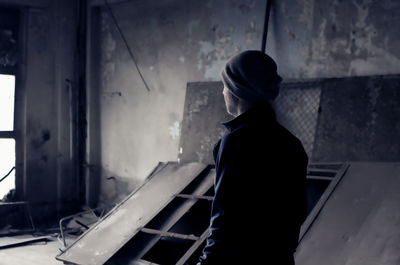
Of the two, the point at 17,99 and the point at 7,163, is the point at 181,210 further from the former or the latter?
the point at 17,99

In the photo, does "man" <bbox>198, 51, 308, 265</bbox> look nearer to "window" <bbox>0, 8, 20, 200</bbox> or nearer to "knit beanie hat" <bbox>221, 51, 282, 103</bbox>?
"knit beanie hat" <bbox>221, 51, 282, 103</bbox>

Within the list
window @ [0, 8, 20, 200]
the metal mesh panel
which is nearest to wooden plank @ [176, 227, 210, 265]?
the metal mesh panel

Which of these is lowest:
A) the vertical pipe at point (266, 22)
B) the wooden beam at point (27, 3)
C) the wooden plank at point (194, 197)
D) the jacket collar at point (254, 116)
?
the wooden plank at point (194, 197)

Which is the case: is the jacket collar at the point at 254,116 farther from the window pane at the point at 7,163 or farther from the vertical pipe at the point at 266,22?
the window pane at the point at 7,163

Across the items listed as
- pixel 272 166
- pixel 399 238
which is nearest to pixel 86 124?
pixel 399 238

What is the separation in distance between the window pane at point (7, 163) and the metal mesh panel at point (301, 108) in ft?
11.4

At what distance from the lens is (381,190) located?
3.17 metres

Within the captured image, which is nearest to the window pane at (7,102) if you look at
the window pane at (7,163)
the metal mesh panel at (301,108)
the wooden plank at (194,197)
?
the window pane at (7,163)

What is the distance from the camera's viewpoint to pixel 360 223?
302cm

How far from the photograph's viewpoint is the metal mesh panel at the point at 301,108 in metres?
3.90

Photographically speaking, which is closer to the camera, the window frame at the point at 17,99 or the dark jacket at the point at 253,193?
the dark jacket at the point at 253,193

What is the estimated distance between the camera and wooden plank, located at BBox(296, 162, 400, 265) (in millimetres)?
2795

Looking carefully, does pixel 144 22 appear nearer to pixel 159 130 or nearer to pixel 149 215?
pixel 159 130

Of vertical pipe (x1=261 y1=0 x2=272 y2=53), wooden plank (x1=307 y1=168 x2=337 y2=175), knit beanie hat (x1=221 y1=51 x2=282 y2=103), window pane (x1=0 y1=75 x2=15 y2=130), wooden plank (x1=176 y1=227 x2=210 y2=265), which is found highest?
vertical pipe (x1=261 y1=0 x2=272 y2=53)
